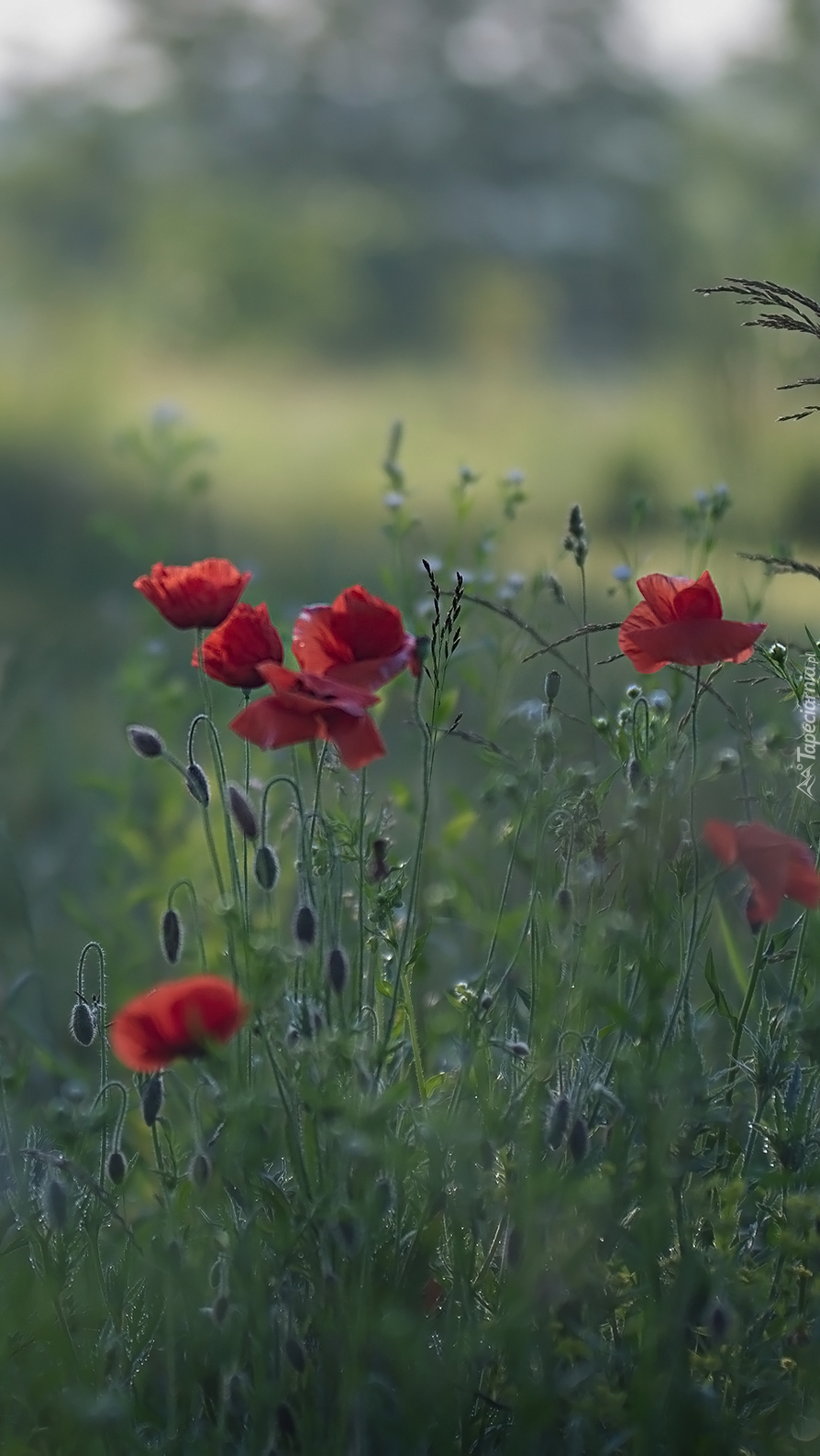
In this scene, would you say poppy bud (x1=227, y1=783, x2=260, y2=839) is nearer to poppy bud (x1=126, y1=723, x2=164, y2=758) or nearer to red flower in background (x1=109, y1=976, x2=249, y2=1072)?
poppy bud (x1=126, y1=723, x2=164, y2=758)

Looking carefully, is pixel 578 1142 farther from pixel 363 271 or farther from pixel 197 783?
pixel 363 271

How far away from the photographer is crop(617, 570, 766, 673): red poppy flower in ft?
4.56

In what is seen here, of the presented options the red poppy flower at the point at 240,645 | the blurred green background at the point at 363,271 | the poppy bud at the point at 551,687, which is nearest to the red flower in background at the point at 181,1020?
the red poppy flower at the point at 240,645

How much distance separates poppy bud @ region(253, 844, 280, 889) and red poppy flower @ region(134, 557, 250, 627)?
27 cm

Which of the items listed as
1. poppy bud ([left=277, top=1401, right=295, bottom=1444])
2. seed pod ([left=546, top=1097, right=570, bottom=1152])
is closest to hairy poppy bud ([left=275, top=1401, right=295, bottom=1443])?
poppy bud ([left=277, top=1401, right=295, bottom=1444])

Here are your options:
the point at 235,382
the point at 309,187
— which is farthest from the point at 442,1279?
the point at 309,187

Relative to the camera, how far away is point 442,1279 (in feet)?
4.66

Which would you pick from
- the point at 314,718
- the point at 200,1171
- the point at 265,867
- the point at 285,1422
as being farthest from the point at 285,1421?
the point at 314,718

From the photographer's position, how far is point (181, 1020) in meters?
1.12

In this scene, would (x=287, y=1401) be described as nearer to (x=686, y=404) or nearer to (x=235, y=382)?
(x=686, y=404)

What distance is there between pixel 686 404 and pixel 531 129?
8.22 metres

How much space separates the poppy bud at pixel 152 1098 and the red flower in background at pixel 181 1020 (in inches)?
8.4

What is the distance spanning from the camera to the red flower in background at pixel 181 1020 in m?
1.11

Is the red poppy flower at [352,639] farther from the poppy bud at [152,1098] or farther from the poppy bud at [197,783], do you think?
the poppy bud at [152,1098]
